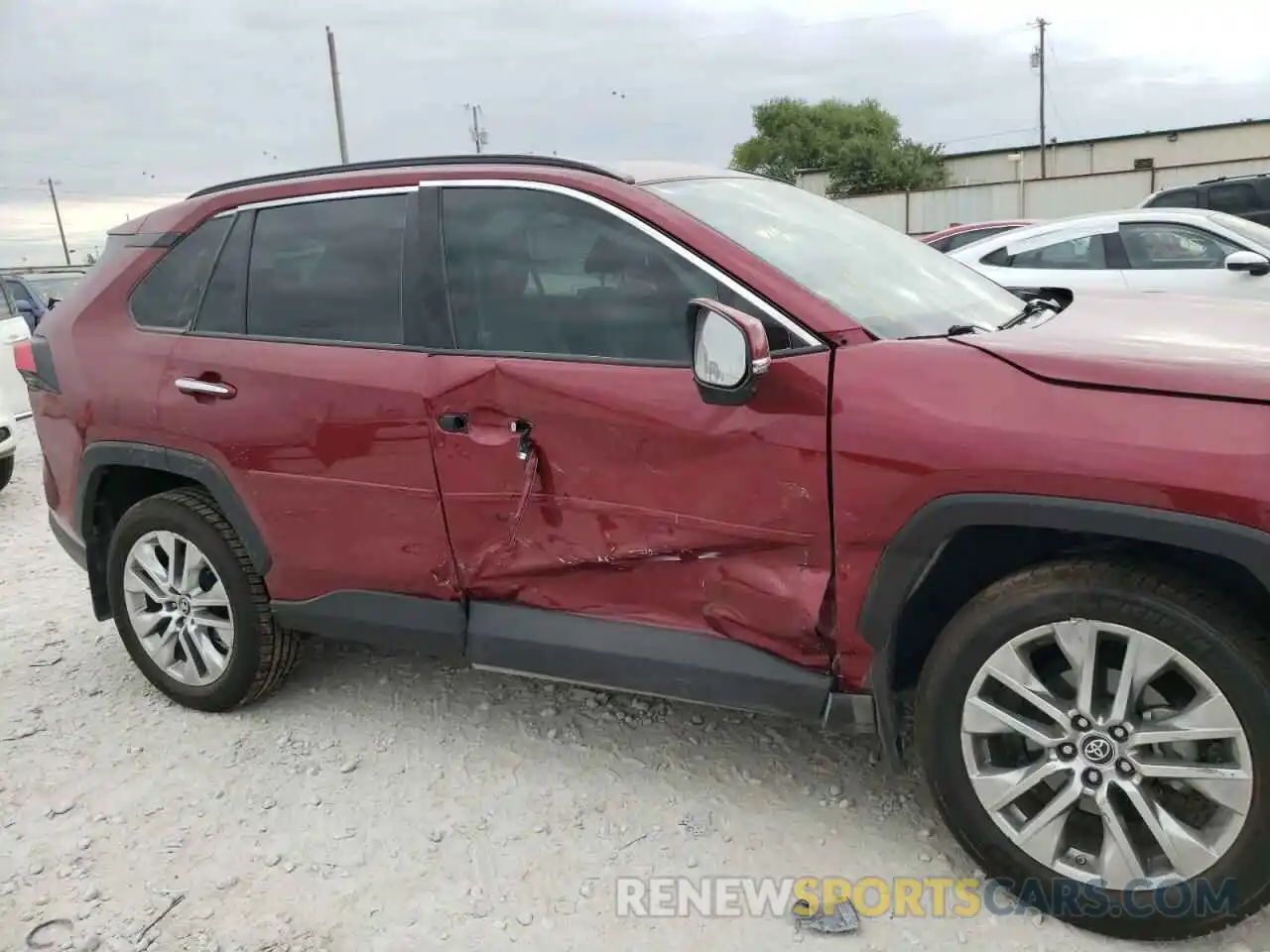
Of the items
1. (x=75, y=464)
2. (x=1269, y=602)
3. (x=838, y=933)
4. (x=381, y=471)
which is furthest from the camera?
(x=75, y=464)

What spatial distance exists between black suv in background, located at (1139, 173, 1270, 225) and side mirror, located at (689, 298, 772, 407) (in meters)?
11.1

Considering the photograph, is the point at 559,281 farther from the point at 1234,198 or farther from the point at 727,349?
the point at 1234,198

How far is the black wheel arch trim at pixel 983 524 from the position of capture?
1912mm

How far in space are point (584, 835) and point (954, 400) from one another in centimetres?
158

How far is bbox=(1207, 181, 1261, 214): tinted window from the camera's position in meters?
11.4

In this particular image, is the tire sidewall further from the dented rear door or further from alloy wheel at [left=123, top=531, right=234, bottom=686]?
the dented rear door

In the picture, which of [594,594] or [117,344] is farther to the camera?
[117,344]

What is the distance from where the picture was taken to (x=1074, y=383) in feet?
6.84

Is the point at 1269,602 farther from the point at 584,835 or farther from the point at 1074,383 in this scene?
the point at 584,835

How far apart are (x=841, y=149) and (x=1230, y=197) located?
49959mm

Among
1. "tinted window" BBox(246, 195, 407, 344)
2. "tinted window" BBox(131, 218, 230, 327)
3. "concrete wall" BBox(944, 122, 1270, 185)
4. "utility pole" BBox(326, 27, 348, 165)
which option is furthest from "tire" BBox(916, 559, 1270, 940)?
"concrete wall" BBox(944, 122, 1270, 185)

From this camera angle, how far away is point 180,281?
3445 millimetres

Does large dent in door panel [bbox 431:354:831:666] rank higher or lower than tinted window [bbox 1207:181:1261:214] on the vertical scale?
lower

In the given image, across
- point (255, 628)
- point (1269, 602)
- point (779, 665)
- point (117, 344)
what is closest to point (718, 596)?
point (779, 665)
